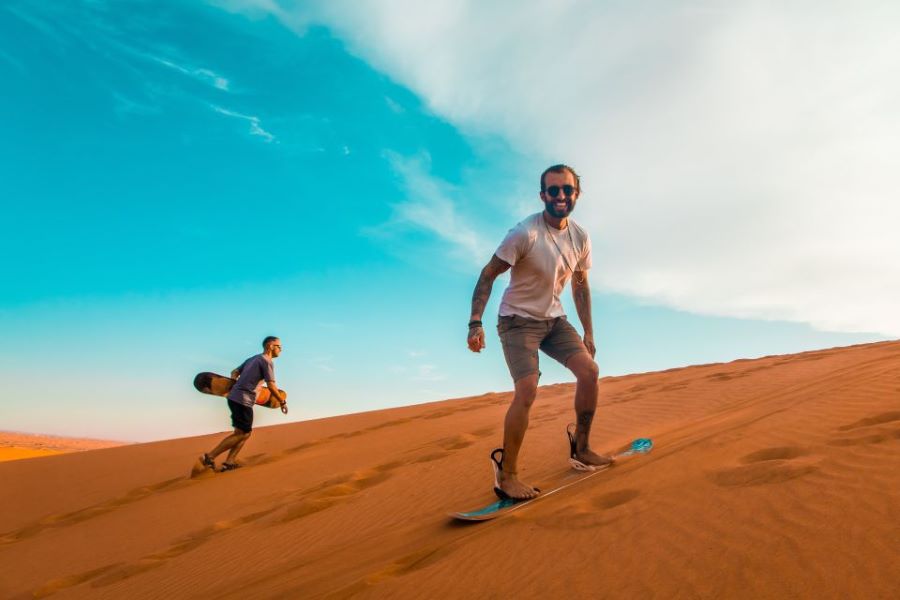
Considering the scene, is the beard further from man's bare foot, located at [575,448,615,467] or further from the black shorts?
the black shorts

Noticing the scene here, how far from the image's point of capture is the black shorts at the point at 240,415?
7.74 meters

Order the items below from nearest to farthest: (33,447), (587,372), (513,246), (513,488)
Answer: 1. (513,488)
2. (513,246)
3. (587,372)
4. (33,447)

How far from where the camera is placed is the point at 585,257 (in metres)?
4.29

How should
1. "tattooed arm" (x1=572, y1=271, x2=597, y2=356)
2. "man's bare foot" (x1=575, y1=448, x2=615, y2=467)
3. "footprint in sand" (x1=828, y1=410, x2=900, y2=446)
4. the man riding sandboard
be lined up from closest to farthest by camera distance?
1. "footprint in sand" (x1=828, y1=410, x2=900, y2=446)
2. the man riding sandboard
3. "man's bare foot" (x1=575, y1=448, x2=615, y2=467)
4. "tattooed arm" (x1=572, y1=271, x2=597, y2=356)

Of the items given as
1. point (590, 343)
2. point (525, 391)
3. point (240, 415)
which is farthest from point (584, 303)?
point (240, 415)

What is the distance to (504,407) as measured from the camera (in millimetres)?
10844

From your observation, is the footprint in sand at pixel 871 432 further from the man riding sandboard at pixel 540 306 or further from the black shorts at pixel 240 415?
the black shorts at pixel 240 415

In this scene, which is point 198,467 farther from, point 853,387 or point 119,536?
point 853,387

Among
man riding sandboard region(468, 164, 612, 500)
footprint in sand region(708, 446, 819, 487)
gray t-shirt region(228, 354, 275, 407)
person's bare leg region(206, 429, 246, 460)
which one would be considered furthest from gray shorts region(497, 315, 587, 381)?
person's bare leg region(206, 429, 246, 460)

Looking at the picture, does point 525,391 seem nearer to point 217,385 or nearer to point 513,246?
point 513,246

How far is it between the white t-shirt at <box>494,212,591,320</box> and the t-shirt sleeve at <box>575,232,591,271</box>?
289mm

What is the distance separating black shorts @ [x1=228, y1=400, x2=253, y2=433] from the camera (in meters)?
7.74

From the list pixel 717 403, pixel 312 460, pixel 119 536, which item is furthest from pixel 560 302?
pixel 312 460

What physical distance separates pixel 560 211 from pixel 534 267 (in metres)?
0.45
